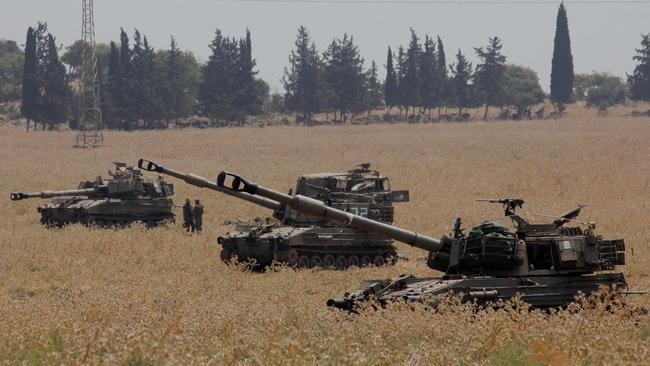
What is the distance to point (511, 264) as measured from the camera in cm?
1462

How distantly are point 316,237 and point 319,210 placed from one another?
31.4ft

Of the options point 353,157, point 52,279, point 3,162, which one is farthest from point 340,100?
point 52,279

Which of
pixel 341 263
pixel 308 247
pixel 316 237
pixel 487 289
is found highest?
pixel 487 289

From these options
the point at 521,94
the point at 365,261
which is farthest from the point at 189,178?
the point at 521,94

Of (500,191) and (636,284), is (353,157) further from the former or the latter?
(636,284)

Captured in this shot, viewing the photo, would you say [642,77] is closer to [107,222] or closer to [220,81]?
[220,81]

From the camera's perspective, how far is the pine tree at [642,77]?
295 feet

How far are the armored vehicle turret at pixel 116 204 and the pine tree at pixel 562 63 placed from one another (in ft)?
217

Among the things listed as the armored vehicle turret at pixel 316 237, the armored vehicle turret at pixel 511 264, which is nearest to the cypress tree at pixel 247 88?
the armored vehicle turret at pixel 316 237

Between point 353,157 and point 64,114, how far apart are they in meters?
36.6

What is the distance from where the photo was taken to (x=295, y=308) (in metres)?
13.9

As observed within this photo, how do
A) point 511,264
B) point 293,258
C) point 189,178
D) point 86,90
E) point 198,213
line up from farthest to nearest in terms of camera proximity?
point 86,90, point 198,213, point 293,258, point 189,178, point 511,264

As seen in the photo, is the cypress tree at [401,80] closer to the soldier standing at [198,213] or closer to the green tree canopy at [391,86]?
the green tree canopy at [391,86]

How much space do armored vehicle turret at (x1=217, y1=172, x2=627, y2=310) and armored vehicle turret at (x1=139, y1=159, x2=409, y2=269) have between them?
700 cm
